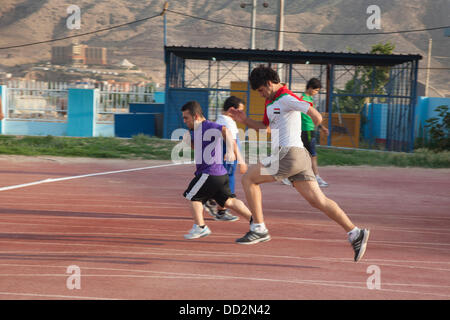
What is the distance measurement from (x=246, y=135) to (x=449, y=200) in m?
13.4

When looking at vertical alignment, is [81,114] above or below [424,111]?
below

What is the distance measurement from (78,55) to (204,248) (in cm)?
11293

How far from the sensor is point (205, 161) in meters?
7.23

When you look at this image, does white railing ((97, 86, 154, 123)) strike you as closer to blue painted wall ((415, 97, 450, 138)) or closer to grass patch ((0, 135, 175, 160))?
grass patch ((0, 135, 175, 160))

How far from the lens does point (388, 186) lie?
12.9 metres

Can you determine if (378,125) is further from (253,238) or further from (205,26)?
(205,26)

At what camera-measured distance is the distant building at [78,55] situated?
114162mm

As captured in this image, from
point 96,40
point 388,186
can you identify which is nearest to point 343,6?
point 96,40

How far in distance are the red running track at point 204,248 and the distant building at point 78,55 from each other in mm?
105938

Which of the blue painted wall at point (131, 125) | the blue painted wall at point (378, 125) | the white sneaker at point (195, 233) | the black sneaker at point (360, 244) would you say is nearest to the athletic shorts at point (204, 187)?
the white sneaker at point (195, 233)

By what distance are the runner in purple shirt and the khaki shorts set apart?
0.76 metres

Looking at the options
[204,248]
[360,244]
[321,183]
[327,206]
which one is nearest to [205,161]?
[204,248]

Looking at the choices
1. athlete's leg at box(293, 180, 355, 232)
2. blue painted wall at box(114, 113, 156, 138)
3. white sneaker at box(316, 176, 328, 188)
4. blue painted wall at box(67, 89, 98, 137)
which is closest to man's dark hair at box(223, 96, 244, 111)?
athlete's leg at box(293, 180, 355, 232)
